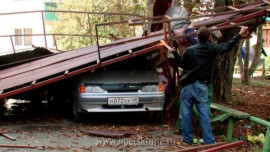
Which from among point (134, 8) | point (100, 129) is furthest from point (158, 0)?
point (134, 8)

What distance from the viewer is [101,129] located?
327 inches

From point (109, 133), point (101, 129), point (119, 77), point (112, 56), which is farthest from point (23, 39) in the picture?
point (109, 133)

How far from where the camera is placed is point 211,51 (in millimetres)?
6773

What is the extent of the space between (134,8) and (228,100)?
1471 centimetres

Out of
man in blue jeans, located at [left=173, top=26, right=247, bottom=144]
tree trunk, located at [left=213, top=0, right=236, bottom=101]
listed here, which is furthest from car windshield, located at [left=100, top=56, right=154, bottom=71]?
man in blue jeans, located at [left=173, top=26, right=247, bottom=144]

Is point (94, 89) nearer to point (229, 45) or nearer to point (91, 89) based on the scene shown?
point (91, 89)

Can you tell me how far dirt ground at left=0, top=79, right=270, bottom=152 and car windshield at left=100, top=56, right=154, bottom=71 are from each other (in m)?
1.21

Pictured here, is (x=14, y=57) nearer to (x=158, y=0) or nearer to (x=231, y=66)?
(x=158, y=0)

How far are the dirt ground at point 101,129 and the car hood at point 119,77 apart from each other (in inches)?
Result: 38.2

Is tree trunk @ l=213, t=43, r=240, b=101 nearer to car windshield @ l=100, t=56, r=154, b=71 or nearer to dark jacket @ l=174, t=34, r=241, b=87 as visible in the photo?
car windshield @ l=100, t=56, r=154, b=71

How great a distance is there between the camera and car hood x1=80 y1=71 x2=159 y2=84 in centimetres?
887

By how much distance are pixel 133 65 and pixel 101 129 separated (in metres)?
2.16

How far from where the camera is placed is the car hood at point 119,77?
8.87 meters

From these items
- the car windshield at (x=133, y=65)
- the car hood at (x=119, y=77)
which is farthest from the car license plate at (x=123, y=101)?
the car windshield at (x=133, y=65)
